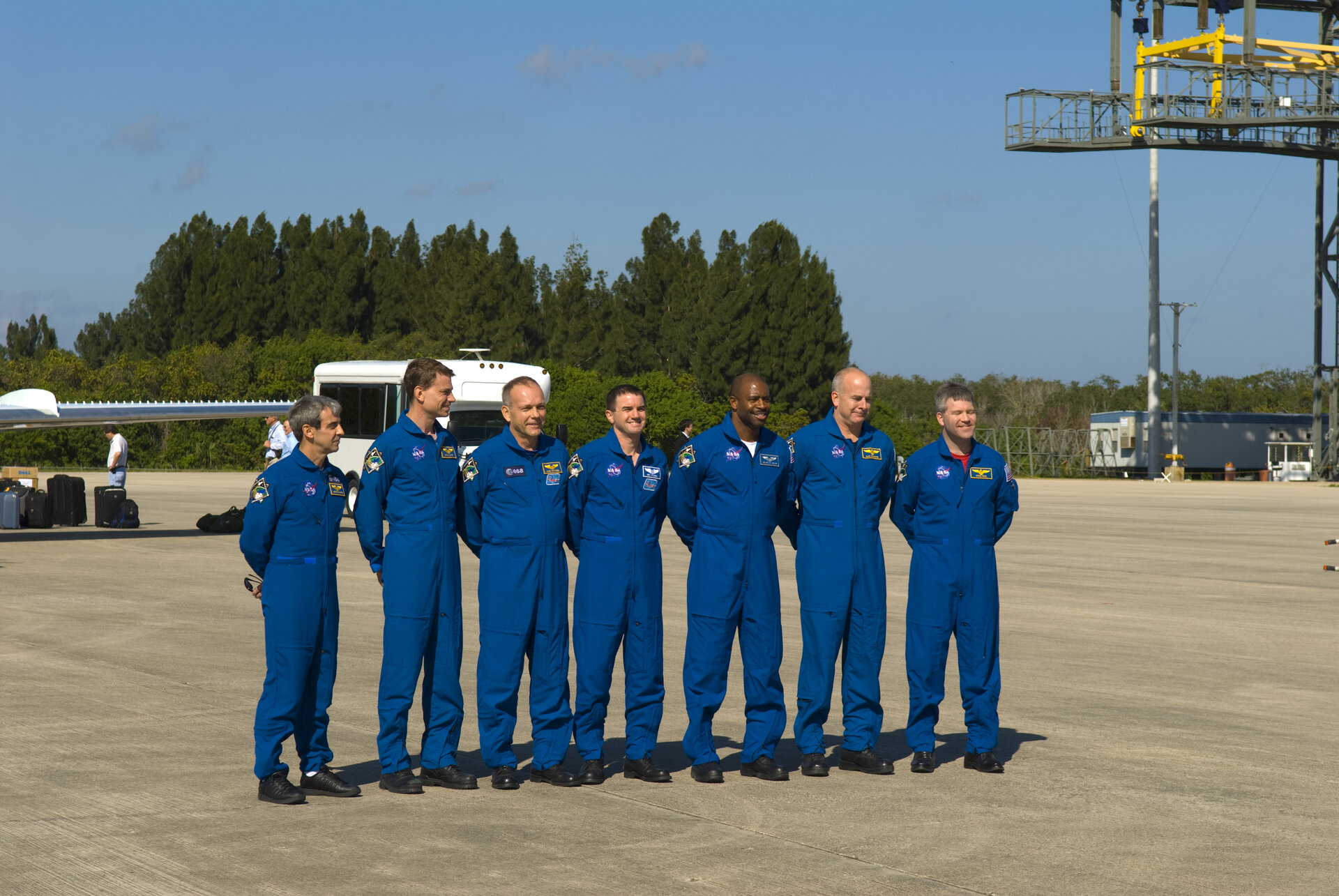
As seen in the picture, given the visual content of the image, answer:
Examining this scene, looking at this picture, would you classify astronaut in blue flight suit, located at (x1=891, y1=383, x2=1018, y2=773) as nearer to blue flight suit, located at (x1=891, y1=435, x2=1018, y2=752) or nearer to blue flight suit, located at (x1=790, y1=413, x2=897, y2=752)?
blue flight suit, located at (x1=891, y1=435, x2=1018, y2=752)

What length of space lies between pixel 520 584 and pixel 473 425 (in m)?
19.4

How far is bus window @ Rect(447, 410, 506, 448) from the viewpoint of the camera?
2552 centimetres

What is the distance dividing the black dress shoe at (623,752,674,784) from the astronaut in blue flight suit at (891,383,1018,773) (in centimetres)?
138

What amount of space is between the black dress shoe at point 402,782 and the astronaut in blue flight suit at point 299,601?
6.1 inches

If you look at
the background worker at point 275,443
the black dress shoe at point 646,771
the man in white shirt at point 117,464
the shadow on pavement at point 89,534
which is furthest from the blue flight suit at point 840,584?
the man in white shirt at point 117,464

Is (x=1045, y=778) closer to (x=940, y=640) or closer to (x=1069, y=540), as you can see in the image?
(x=940, y=640)

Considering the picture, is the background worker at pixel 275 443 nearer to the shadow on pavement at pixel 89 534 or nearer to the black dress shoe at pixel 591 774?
the shadow on pavement at pixel 89 534

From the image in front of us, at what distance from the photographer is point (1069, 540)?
78.4 feet

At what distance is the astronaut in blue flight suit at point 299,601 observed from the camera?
625 cm

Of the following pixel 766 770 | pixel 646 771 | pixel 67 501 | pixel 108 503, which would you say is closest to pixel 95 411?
pixel 108 503

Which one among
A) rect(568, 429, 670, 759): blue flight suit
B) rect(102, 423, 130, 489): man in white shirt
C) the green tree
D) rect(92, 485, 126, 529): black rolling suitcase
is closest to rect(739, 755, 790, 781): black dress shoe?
rect(568, 429, 670, 759): blue flight suit

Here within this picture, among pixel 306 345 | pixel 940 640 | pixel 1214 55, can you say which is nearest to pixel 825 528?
pixel 940 640

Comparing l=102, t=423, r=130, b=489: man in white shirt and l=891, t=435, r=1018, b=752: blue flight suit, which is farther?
l=102, t=423, r=130, b=489: man in white shirt

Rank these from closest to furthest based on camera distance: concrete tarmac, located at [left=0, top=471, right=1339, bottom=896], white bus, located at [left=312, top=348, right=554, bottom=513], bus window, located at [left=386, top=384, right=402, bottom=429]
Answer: concrete tarmac, located at [left=0, top=471, right=1339, bottom=896], white bus, located at [left=312, top=348, right=554, bottom=513], bus window, located at [left=386, top=384, right=402, bottom=429]
